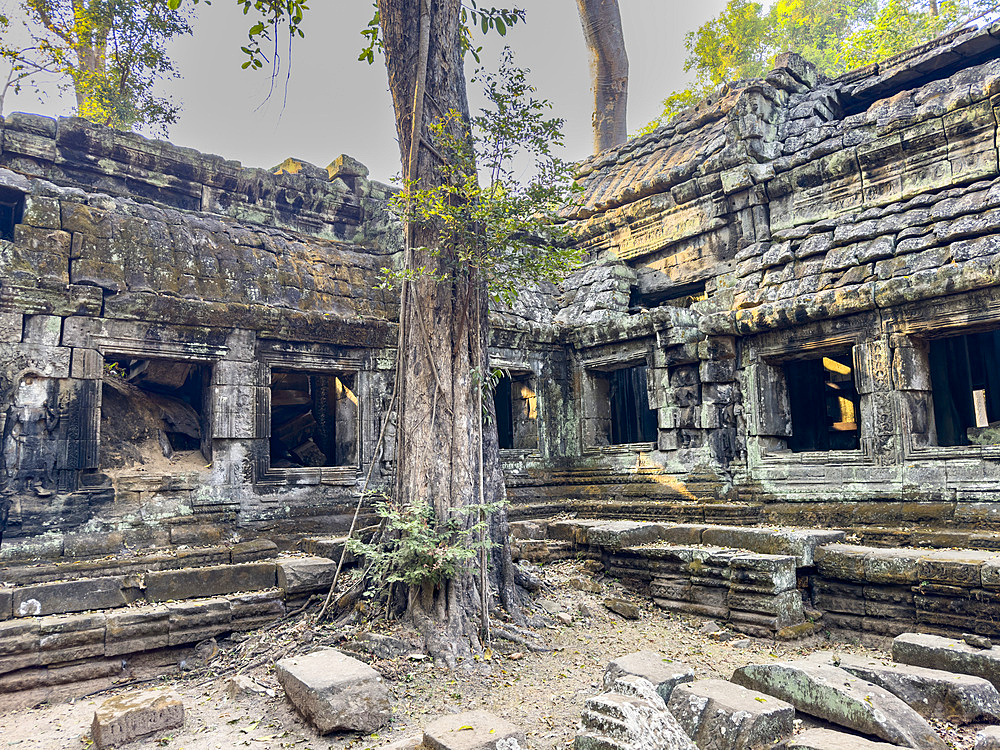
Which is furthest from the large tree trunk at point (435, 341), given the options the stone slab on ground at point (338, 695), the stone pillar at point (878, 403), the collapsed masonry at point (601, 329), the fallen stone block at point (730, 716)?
the stone pillar at point (878, 403)

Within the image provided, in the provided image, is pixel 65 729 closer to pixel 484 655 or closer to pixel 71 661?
pixel 71 661

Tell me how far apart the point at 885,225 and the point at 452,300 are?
4.65 metres

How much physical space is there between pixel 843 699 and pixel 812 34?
23.6 meters

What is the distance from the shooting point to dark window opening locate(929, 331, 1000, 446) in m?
7.83

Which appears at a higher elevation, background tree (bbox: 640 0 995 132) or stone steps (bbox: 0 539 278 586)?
background tree (bbox: 640 0 995 132)

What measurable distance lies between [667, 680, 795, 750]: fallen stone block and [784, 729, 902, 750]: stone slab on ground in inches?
5.6

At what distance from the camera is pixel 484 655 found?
17.1ft

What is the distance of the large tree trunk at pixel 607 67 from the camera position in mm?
16828

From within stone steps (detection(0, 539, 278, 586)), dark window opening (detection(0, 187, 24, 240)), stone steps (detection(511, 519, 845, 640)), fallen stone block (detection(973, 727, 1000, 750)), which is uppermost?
dark window opening (detection(0, 187, 24, 240))

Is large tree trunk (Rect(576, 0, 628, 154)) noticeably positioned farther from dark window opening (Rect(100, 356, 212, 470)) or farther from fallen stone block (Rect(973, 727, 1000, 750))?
fallen stone block (Rect(973, 727, 1000, 750))

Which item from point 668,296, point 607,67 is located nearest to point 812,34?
point 607,67

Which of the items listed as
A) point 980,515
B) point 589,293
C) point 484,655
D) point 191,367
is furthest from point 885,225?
point 191,367

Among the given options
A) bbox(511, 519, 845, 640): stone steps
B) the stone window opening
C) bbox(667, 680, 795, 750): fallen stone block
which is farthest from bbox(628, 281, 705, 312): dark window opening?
bbox(667, 680, 795, 750): fallen stone block

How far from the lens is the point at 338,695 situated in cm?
403
